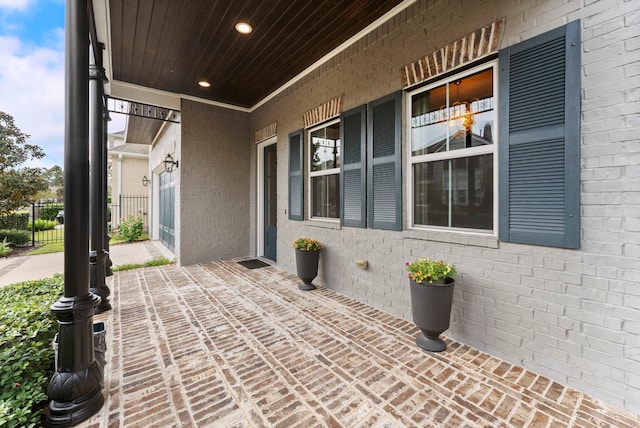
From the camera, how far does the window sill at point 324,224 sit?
3963mm

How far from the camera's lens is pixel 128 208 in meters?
11.6

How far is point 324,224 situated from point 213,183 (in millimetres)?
3022

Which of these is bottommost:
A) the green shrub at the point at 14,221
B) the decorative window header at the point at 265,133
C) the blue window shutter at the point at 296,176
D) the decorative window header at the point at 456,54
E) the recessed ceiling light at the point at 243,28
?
the green shrub at the point at 14,221

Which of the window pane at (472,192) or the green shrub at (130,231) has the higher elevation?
the window pane at (472,192)

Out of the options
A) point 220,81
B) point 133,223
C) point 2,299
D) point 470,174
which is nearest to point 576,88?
point 470,174

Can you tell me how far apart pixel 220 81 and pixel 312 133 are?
1.98 metres

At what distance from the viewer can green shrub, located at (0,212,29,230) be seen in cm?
761

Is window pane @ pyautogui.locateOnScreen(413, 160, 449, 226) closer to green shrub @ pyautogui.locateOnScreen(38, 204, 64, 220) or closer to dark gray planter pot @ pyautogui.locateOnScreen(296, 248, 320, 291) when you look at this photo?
dark gray planter pot @ pyautogui.locateOnScreen(296, 248, 320, 291)

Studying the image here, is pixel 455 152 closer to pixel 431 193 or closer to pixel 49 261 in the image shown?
pixel 431 193

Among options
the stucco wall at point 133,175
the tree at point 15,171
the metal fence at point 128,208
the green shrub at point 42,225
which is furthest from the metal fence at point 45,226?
the stucco wall at point 133,175

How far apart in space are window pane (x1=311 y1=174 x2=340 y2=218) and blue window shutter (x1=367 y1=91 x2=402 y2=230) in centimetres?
82

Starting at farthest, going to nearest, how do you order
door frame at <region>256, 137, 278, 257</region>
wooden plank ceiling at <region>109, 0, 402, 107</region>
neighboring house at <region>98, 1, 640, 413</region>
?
door frame at <region>256, 137, 278, 257</region>, wooden plank ceiling at <region>109, 0, 402, 107</region>, neighboring house at <region>98, 1, 640, 413</region>

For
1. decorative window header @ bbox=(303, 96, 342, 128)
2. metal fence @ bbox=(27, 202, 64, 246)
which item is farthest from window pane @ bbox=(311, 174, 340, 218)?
metal fence @ bbox=(27, 202, 64, 246)

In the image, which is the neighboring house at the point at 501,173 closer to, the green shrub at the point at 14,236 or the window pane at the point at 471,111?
the window pane at the point at 471,111
